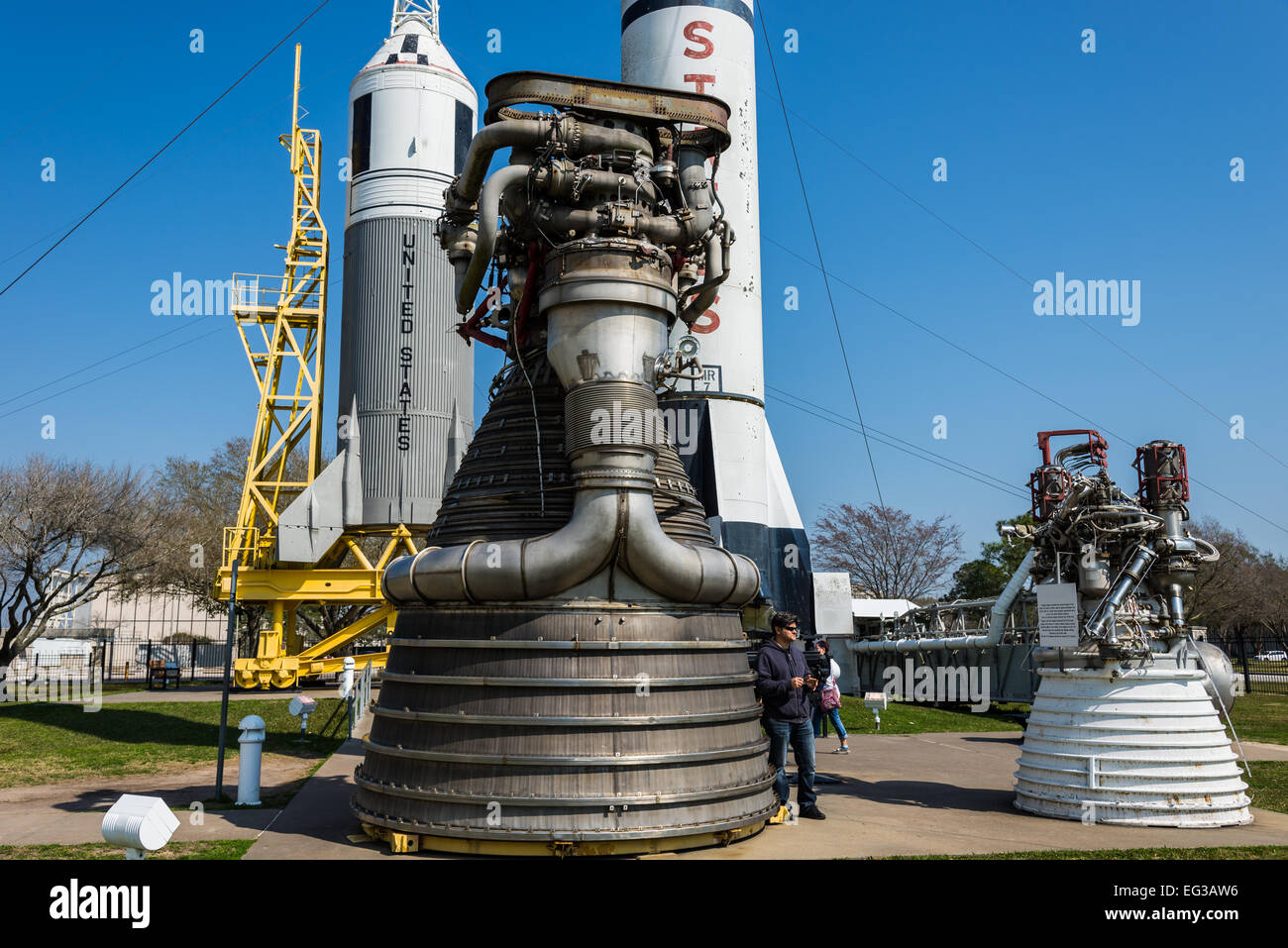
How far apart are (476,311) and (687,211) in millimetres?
2329

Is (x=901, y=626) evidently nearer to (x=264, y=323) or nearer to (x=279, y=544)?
(x=279, y=544)

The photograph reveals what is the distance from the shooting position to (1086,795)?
332 inches

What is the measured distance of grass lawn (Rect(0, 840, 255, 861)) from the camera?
6926 mm

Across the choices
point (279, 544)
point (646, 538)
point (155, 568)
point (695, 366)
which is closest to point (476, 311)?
point (695, 366)

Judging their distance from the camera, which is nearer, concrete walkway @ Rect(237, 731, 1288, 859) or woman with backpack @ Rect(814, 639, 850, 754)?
concrete walkway @ Rect(237, 731, 1288, 859)

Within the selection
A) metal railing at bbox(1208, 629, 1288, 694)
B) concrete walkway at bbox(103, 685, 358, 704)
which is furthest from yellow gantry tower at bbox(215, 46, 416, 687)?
metal railing at bbox(1208, 629, 1288, 694)

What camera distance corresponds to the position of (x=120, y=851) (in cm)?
734

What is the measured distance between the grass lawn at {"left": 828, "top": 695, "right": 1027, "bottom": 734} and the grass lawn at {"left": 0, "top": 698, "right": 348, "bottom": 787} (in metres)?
9.87

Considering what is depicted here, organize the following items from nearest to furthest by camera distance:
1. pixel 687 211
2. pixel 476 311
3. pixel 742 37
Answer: pixel 687 211 < pixel 476 311 < pixel 742 37

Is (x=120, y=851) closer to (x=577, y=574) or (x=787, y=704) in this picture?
(x=577, y=574)

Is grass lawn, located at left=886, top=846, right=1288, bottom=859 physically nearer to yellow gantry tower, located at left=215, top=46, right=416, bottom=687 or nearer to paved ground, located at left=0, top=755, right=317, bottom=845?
paved ground, located at left=0, top=755, right=317, bottom=845

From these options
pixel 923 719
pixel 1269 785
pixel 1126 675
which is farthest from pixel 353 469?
pixel 1269 785

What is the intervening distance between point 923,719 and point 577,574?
15035mm

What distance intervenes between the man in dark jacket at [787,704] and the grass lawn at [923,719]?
9.07m
